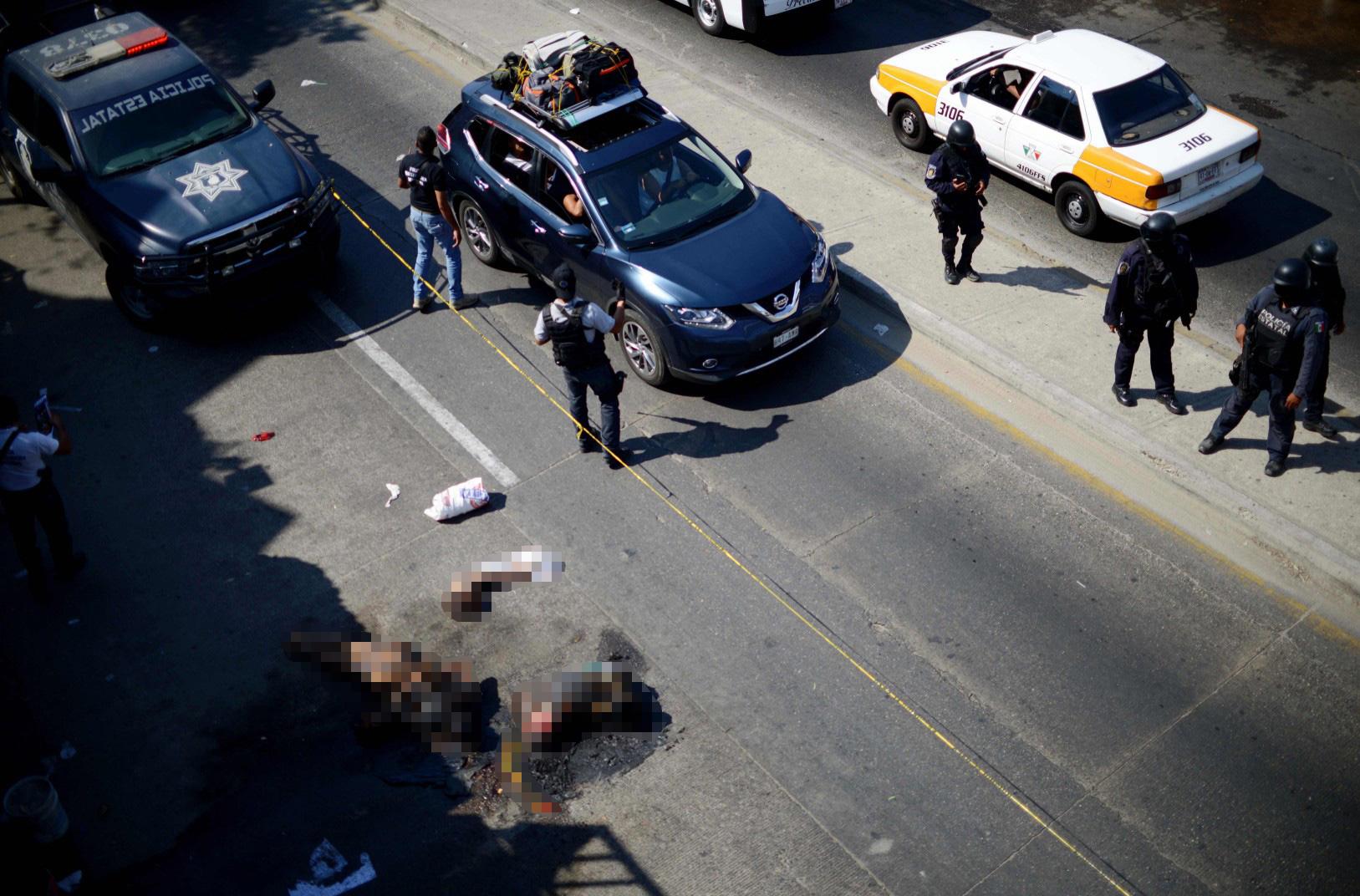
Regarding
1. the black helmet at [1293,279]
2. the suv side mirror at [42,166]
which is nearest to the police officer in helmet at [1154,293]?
the black helmet at [1293,279]

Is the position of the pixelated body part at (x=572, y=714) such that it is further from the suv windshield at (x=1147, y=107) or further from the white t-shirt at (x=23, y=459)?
the suv windshield at (x=1147, y=107)

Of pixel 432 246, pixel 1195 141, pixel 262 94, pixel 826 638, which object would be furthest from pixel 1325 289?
pixel 262 94

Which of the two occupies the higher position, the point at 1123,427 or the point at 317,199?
the point at 317,199

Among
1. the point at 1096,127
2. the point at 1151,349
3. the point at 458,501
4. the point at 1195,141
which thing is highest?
the point at 1096,127

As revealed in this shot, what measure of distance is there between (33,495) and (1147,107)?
415 inches

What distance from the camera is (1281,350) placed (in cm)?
845

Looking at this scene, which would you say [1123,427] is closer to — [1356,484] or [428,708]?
[1356,484]

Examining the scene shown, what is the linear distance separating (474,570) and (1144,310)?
5405 millimetres

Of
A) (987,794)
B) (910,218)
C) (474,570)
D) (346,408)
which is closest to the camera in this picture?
(987,794)

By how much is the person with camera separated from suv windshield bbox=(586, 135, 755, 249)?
15.1 feet

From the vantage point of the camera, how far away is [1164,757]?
7.17 meters

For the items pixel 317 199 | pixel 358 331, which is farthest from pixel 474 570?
pixel 317 199

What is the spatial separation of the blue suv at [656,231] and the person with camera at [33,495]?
4.34 metres

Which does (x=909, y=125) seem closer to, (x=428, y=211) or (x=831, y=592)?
(x=428, y=211)
